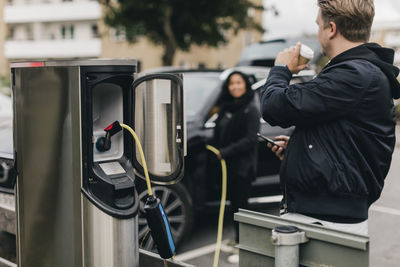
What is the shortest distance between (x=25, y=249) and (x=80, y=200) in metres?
0.51

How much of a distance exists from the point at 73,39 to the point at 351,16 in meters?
42.5

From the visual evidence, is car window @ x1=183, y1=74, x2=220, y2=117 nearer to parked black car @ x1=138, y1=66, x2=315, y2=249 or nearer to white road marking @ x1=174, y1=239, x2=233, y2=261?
parked black car @ x1=138, y1=66, x2=315, y2=249

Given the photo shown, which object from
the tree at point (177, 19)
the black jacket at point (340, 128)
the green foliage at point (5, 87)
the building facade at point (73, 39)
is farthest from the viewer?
the building facade at point (73, 39)

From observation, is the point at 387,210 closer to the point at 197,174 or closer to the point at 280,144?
the point at 197,174

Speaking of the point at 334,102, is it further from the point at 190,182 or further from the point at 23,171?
the point at 190,182

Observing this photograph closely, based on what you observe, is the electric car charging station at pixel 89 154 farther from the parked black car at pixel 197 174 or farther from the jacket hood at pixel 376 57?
the parked black car at pixel 197 174

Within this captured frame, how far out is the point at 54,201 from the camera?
2600 millimetres

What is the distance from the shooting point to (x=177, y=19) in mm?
23141

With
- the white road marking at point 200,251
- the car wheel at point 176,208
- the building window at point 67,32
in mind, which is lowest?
the white road marking at point 200,251

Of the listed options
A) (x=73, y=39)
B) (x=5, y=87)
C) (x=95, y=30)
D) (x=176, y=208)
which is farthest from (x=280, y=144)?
(x=73, y=39)

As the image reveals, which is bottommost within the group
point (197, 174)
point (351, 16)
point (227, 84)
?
point (197, 174)

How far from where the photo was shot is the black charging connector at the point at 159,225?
2.48 meters

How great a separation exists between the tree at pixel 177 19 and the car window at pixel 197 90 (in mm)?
16461

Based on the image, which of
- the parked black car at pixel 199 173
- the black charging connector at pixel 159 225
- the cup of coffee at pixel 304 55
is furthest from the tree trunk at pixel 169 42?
the cup of coffee at pixel 304 55
